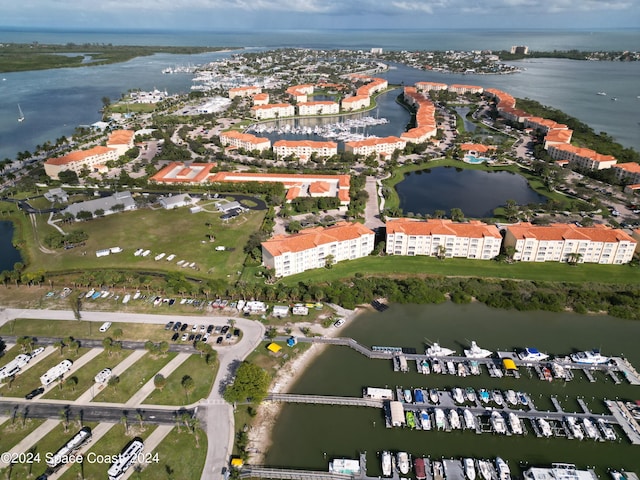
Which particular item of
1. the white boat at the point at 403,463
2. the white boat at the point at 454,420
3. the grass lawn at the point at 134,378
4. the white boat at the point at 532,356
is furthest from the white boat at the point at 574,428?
the grass lawn at the point at 134,378

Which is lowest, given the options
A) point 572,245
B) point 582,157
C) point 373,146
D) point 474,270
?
point 474,270

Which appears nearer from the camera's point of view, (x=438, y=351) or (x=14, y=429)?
(x=14, y=429)

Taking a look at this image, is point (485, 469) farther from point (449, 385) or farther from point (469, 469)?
point (449, 385)

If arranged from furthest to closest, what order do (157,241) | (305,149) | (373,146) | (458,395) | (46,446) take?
1. (373,146)
2. (305,149)
3. (157,241)
4. (458,395)
5. (46,446)

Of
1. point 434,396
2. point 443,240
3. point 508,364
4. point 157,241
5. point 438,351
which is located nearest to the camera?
point 434,396

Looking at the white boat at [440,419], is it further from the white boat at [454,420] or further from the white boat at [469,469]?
the white boat at [469,469]

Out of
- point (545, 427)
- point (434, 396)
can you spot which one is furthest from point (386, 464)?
point (545, 427)

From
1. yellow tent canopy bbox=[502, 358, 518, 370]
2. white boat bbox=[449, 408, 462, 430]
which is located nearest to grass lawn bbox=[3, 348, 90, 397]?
white boat bbox=[449, 408, 462, 430]
